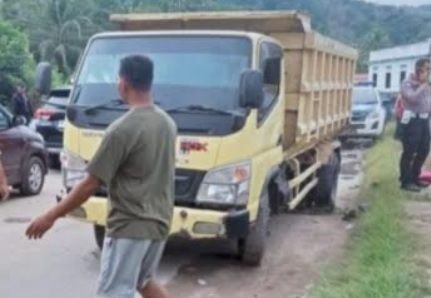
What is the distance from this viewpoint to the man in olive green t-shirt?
379 centimetres

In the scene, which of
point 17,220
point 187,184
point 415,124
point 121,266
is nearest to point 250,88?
point 187,184

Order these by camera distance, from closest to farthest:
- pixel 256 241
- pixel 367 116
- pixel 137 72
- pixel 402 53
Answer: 1. pixel 137 72
2. pixel 256 241
3. pixel 367 116
4. pixel 402 53

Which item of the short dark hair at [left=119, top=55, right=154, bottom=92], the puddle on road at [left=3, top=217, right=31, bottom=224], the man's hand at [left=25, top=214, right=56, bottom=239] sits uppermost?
the short dark hair at [left=119, top=55, right=154, bottom=92]

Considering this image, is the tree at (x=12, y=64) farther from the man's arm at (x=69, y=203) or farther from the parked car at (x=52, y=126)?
the man's arm at (x=69, y=203)

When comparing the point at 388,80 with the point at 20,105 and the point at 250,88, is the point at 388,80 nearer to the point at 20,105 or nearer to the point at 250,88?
the point at 20,105

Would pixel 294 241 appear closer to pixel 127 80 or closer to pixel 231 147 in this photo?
pixel 231 147

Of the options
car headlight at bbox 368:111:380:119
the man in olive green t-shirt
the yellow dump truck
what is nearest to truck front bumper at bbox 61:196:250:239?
the yellow dump truck

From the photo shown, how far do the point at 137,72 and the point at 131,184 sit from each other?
62cm

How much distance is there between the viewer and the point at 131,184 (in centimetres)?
390

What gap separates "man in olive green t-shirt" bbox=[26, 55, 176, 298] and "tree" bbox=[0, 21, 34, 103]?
26.8 meters

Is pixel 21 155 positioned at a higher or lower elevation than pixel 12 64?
lower

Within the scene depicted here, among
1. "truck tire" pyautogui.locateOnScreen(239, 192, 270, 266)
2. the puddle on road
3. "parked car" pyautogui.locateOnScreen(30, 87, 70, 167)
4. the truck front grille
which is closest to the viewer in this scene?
the truck front grille

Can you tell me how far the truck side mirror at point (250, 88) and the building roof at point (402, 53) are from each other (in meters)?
35.2

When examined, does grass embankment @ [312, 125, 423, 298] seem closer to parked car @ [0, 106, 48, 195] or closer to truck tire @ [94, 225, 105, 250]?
truck tire @ [94, 225, 105, 250]
